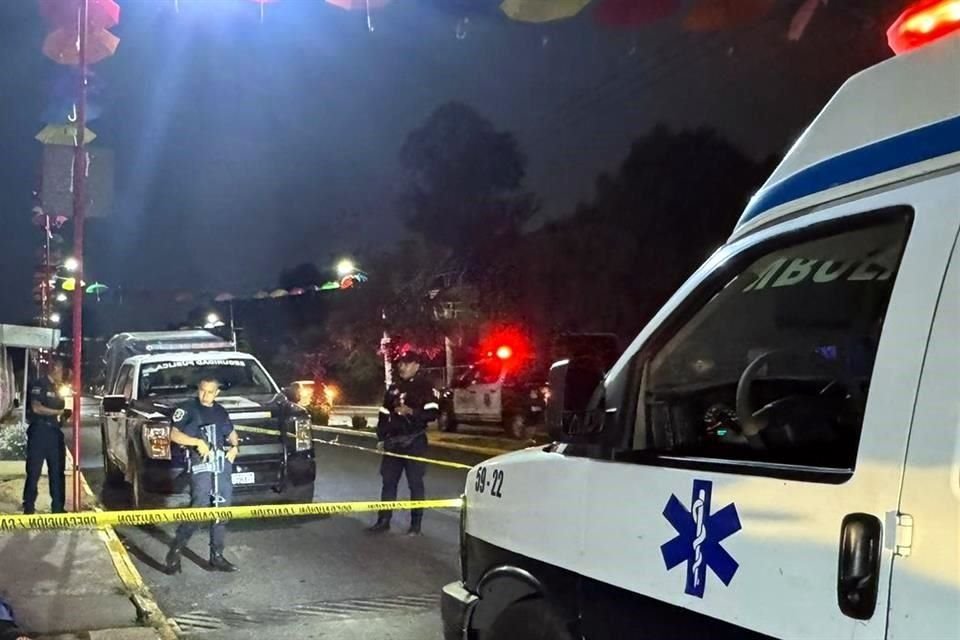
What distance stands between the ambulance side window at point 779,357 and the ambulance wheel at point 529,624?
650mm

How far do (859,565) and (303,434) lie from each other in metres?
8.02

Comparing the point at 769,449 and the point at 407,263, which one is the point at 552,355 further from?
the point at 769,449

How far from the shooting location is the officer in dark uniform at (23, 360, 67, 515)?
30.4ft

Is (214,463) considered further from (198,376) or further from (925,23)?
(925,23)

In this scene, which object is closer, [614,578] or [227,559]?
[614,578]

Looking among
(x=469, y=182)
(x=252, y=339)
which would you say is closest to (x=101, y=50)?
(x=469, y=182)

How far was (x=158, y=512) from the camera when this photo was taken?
6.57m

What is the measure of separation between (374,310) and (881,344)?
25.7 metres

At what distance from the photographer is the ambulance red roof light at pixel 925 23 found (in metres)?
2.24

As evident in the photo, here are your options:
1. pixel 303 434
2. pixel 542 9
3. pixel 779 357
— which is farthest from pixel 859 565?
pixel 303 434

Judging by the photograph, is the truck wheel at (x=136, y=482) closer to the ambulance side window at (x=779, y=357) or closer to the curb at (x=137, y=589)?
the curb at (x=137, y=589)

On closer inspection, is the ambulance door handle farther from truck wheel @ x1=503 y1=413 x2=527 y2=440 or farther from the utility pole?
truck wheel @ x1=503 y1=413 x2=527 y2=440

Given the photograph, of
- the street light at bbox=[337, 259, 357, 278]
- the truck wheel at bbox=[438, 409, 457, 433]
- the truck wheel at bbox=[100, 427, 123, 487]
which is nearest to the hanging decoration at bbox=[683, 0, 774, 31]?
the truck wheel at bbox=[100, 427, 123, 487]

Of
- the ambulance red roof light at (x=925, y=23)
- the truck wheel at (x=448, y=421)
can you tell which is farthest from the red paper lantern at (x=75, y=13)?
the truck wheel at (x=448, y=421)
